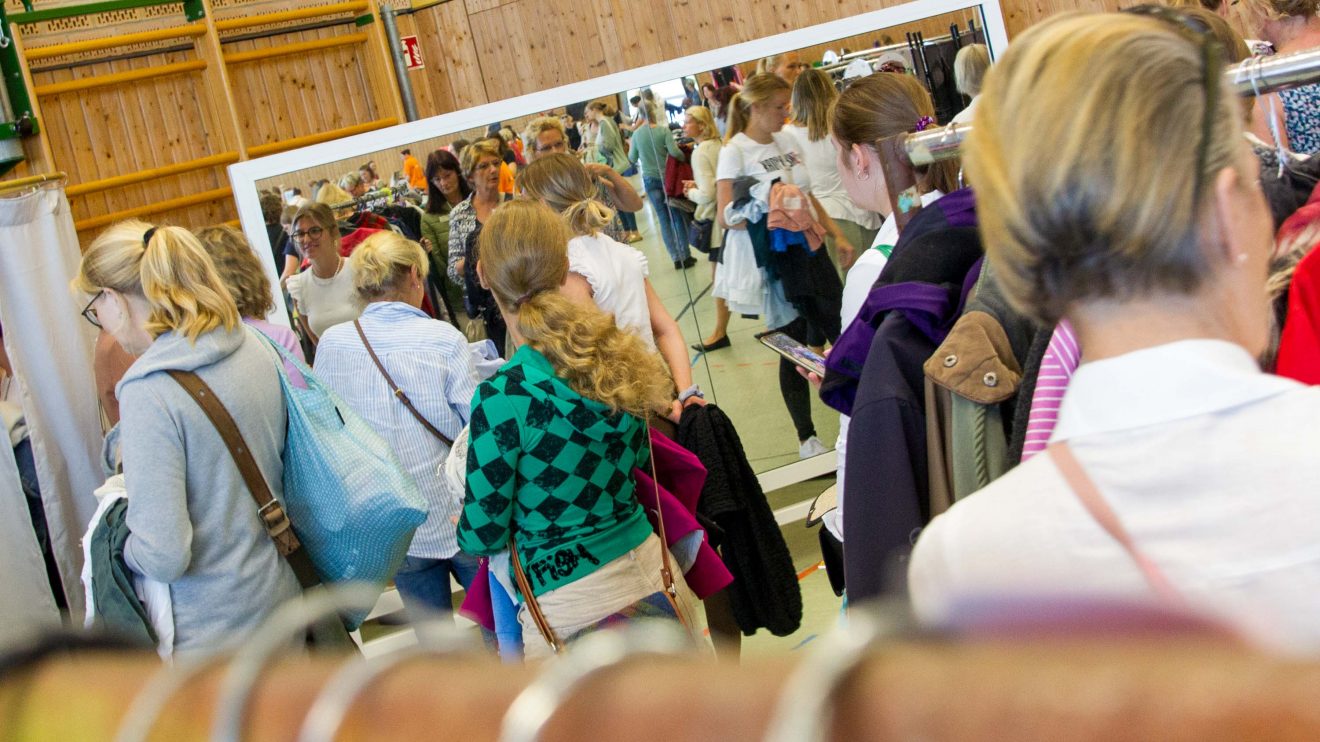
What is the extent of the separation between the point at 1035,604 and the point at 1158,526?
40 centimetres

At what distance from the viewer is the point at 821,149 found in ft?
14.7

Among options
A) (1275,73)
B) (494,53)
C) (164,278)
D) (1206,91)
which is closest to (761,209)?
(164,278)

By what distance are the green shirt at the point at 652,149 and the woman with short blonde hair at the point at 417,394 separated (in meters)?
1.35

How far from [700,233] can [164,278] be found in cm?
247

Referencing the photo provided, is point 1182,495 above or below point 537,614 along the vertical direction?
above

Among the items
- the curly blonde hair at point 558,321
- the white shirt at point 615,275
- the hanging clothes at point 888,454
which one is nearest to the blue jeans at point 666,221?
the white shirt at point 615,275

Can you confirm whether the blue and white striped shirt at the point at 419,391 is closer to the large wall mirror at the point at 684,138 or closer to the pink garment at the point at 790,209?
the large wall mirror at the point at 684,138

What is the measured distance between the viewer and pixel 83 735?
53 centimetres

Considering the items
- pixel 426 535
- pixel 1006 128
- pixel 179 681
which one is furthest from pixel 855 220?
pixel 179 681

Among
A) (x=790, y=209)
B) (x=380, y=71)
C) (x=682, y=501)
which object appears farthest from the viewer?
(x=380, y=71)

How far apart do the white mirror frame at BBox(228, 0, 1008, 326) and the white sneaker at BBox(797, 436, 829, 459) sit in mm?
1471

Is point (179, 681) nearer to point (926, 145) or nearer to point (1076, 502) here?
Answer: point (1076, 502)

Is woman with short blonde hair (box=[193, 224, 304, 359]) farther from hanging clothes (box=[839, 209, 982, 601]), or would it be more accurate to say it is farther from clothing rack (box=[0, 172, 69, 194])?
hanging clothes (box=[839, 209, 982, 601])

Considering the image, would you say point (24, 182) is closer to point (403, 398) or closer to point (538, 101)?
point (403, 398)
